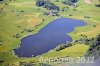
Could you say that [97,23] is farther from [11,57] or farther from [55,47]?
[11,57]

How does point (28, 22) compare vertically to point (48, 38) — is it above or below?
above

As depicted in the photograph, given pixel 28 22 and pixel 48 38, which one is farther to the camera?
pixel 28 22

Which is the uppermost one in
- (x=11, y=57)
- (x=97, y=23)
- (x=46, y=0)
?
(x=46, y=0)

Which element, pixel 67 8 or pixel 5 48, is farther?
pixel 67 8

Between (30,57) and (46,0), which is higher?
(46,0)

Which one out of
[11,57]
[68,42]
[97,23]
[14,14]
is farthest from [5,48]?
[97,23]
